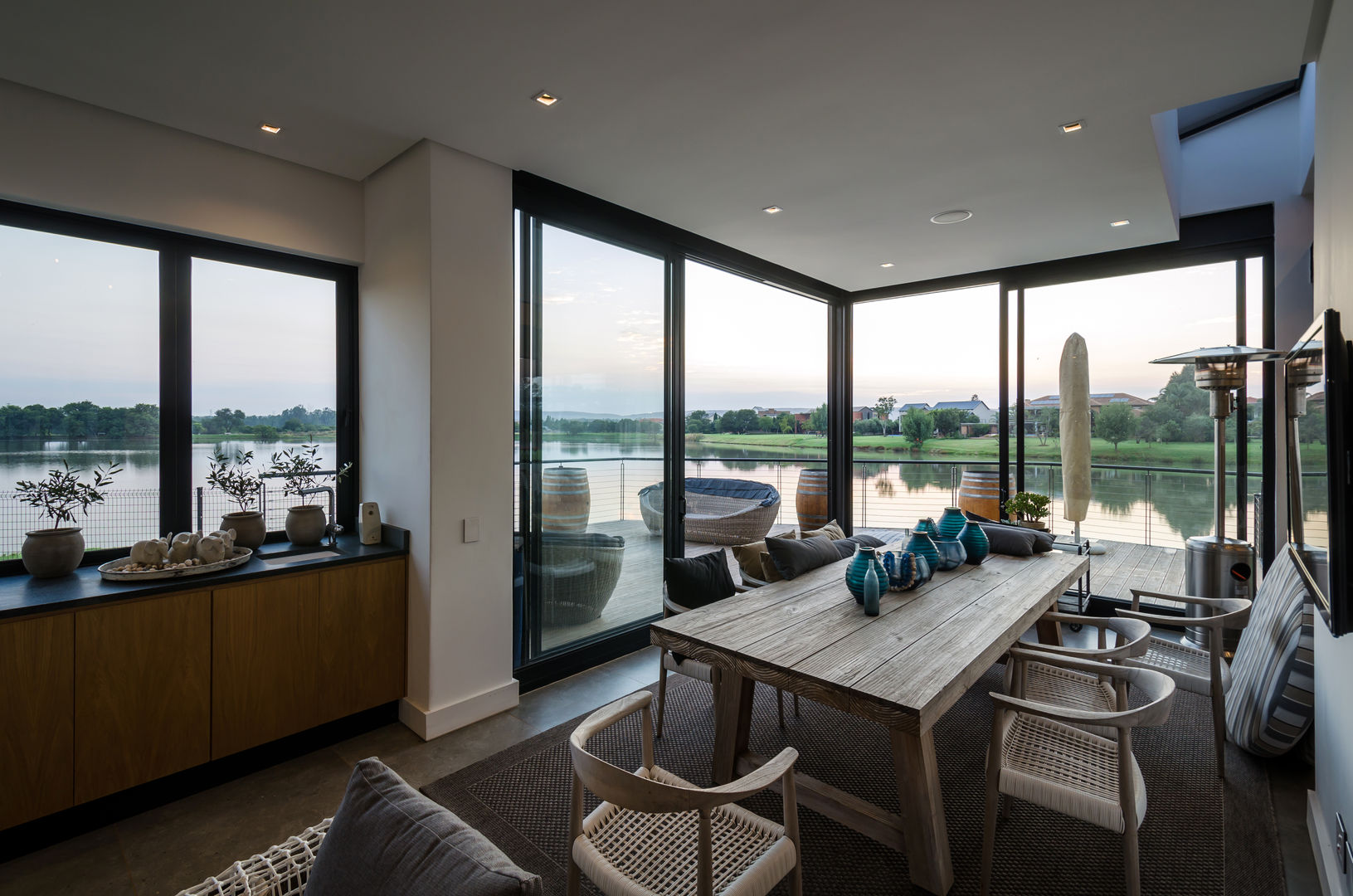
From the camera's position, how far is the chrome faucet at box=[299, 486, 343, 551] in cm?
305

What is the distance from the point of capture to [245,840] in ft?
6.95

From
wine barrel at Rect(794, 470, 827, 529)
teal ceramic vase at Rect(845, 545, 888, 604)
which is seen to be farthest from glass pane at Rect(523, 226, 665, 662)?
wine barrel at Rect(794, 470, 827, 529)

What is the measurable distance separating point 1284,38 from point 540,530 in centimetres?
361

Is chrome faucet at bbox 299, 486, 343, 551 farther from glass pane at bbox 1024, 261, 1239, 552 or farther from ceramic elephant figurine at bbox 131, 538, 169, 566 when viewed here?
glass pane at bbox 1024, 261, 1239, 552

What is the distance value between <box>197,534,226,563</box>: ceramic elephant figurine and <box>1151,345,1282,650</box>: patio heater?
16.7ft

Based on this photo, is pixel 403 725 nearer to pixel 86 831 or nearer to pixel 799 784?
pixel 86 831

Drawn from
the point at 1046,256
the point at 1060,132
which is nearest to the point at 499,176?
the point at 1060,132

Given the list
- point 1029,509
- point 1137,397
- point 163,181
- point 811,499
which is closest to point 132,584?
point 163,181

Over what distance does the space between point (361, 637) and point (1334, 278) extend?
3808mm

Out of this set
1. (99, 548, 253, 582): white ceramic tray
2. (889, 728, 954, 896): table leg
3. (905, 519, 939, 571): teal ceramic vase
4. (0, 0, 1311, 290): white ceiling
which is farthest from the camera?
(905, 519, 939, 571): teal ceramic vase

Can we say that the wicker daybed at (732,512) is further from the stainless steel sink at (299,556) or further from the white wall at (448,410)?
the stainless steel sink at (299,556)

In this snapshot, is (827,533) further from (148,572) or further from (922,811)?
(148,572)

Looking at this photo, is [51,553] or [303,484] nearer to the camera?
[51,553]

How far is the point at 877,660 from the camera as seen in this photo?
192 centimetres
